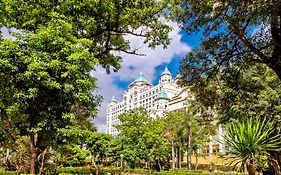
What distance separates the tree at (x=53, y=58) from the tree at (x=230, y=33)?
3.78 metres

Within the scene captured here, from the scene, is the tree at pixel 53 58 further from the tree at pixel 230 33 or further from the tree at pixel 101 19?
the tree at pixel 230 33

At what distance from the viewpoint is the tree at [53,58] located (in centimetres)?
994

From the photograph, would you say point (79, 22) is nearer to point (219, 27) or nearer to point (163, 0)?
point (163, 0)

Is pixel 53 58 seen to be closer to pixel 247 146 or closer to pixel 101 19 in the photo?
pixel 101 19

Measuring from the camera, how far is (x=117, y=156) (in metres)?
36.1

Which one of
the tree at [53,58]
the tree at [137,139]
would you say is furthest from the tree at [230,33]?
the tree at [137,139]

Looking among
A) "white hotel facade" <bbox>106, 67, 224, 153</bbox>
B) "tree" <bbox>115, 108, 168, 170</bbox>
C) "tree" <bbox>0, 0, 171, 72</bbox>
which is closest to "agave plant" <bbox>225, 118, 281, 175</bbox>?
"tree" <bbox>0, 0, 171, 72</bbox>

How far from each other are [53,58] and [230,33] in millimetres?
5733

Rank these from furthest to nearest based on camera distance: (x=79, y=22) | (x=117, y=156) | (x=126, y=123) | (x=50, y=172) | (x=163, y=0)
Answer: (x=117, y=156) < (x=126, y=123) < (x=50, y=172) < (x=163, y=0) < (x=79, y=22)

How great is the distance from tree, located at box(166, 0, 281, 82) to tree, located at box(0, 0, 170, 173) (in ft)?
12.4

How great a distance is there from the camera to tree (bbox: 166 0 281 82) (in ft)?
20.3

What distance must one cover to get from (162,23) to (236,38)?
5.58 meters

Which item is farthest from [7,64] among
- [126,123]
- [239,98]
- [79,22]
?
[126,123]

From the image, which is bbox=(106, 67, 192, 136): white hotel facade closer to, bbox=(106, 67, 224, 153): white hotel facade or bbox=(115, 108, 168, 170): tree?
bbox=(106, 67, 224, 153): white hotel facade
